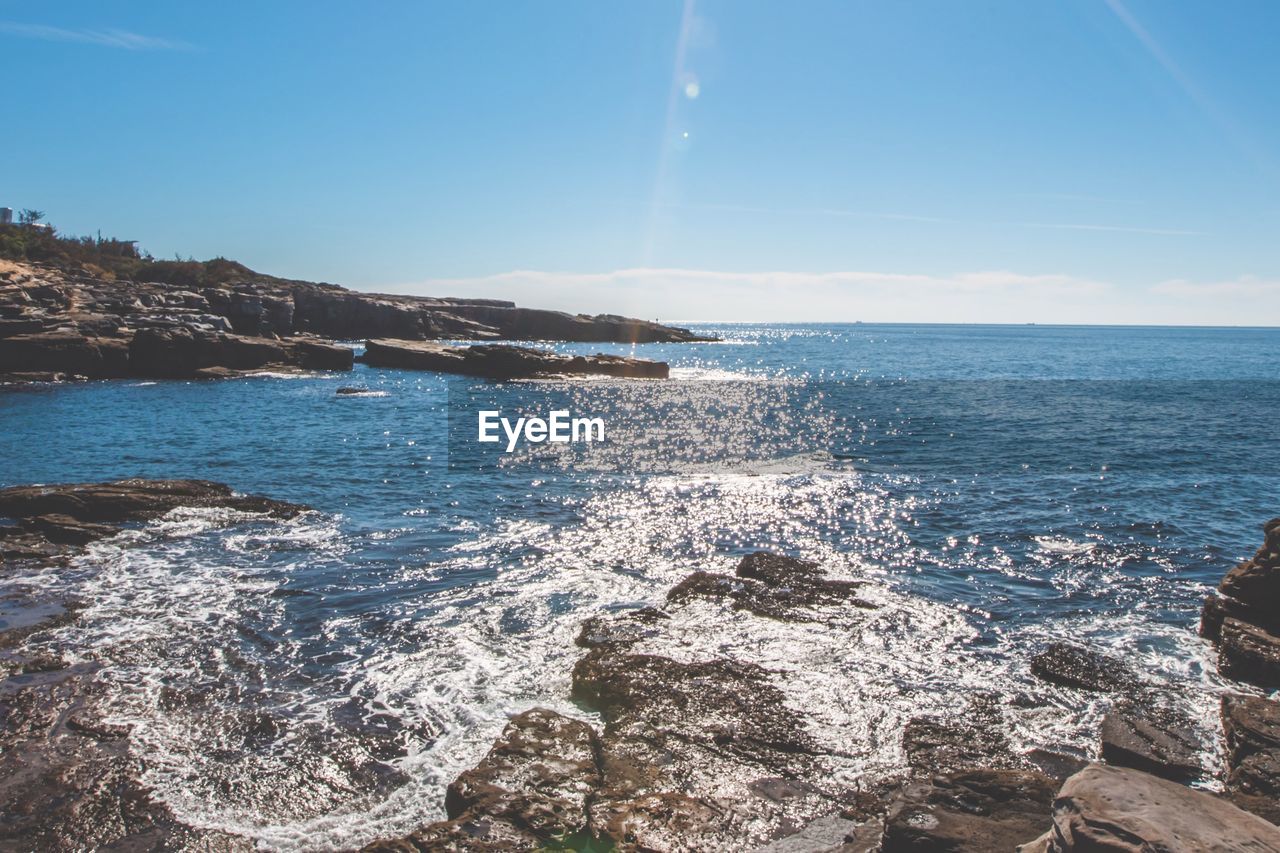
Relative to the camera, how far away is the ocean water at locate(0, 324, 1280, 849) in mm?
11398

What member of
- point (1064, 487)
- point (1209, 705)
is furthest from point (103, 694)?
point (1064, 487)

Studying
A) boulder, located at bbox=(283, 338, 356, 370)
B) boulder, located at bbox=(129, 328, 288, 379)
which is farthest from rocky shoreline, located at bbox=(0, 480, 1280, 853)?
boulder, located at bbox=(283, 338, 356, 370)

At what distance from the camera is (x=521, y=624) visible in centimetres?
1603

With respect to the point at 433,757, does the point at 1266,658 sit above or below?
above

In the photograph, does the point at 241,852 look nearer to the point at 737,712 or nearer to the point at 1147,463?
the point at 737,712

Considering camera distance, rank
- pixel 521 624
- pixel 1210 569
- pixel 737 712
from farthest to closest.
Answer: pixel 1210 569 < pixel 521 624 < pixel 737 712

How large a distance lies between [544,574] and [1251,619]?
16735 millimetres

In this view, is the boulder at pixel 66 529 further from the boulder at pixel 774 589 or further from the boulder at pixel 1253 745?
the boulder at pixel 1253 745

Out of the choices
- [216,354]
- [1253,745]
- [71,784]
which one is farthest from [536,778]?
[216,354]

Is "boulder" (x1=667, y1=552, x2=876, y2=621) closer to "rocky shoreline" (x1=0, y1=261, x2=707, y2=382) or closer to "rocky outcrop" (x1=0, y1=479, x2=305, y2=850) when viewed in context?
"rocky outcrop" (x1=0, y1=479, x2=305, y2=850)

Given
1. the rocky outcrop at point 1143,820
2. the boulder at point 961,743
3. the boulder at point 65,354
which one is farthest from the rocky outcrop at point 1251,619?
the boulder at point 65,354

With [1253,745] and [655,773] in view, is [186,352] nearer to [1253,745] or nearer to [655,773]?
[655,773]

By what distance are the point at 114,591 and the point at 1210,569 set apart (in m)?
29.8

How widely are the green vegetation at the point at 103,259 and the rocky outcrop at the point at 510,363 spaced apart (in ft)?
123
